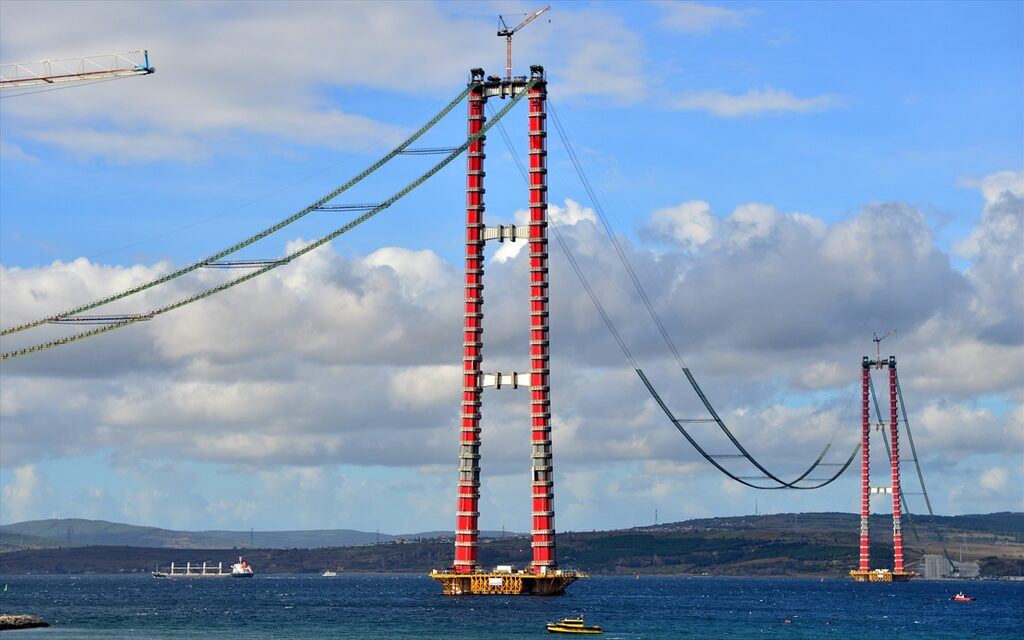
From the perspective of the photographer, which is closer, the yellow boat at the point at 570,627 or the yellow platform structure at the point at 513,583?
the yellow boat at the point at 570,627

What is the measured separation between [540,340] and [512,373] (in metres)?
6.07

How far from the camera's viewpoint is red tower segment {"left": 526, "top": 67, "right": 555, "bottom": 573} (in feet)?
601

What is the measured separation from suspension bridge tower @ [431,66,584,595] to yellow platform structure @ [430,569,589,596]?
12cm

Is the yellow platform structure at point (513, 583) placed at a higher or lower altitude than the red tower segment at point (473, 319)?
lower

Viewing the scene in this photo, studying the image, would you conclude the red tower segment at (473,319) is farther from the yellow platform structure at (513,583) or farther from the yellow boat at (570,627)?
the yellow boat at (570,627)

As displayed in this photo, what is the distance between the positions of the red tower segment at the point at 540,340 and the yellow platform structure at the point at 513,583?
2780 mm

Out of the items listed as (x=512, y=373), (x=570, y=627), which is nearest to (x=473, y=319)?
(x=512, y=373)

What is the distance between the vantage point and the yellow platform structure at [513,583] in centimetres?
18725

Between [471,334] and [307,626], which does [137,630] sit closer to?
[307,626]

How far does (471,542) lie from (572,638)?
1387 inches

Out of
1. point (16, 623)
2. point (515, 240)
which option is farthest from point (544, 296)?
point (16, 623)

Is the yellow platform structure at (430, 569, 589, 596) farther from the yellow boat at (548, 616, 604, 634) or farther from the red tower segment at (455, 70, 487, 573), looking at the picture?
the yellow boat at (548, 616, 604, 634)

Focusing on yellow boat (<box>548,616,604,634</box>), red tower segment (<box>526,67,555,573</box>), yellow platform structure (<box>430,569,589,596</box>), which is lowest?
yellow boat (<box>548,616,604,634</box>)

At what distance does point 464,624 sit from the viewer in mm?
174750
